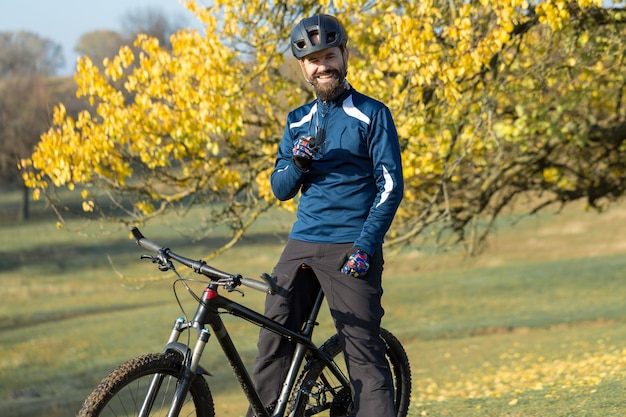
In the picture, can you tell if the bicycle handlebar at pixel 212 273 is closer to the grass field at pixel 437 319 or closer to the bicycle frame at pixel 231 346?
the bicycle frame at pixel 231 346

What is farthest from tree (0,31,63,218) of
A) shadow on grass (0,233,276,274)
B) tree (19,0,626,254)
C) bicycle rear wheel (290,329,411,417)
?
bicycle rear wheel (290,329,411,417)

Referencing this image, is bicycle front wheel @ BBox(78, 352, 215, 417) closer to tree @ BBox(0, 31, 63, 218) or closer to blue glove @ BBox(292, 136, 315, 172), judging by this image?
blue glove @ BBox(292, 136, 315, 172)

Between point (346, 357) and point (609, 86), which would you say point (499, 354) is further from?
point (346, 357)

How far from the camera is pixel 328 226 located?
166 inches

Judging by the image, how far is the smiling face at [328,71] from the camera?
13.7 feet

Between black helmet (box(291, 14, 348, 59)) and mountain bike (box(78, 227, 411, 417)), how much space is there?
1.03 metres

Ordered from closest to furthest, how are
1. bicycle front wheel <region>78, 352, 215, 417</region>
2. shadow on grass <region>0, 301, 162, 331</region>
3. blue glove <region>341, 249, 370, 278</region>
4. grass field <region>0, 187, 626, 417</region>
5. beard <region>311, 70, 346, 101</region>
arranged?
bicycle front wheel <region>78, 352, 215, 417</region>, blue glove <region>341, 249, 370, 278</region>, beard <region>311, 70, 346, 101</region>, grass field <region>0, 187, 626, 417</region>, shadow on grass <region>0, 301, 162, 331</region>

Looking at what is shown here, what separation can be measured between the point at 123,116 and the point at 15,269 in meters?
33.7

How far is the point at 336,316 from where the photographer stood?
4.29 m

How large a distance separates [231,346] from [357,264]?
64 centimetres

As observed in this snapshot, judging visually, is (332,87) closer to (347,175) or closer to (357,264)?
(347,175)

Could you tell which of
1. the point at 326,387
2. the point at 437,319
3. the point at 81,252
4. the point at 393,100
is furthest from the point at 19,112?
the point at 326,387

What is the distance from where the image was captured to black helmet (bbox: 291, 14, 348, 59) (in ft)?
13.4

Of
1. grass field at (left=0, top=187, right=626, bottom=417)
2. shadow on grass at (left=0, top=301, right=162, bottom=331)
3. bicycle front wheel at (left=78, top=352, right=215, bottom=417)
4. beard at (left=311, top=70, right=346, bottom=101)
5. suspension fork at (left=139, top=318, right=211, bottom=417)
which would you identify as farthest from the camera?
shadow on grass at (left=0, top=301, right=162, bottom=331)
